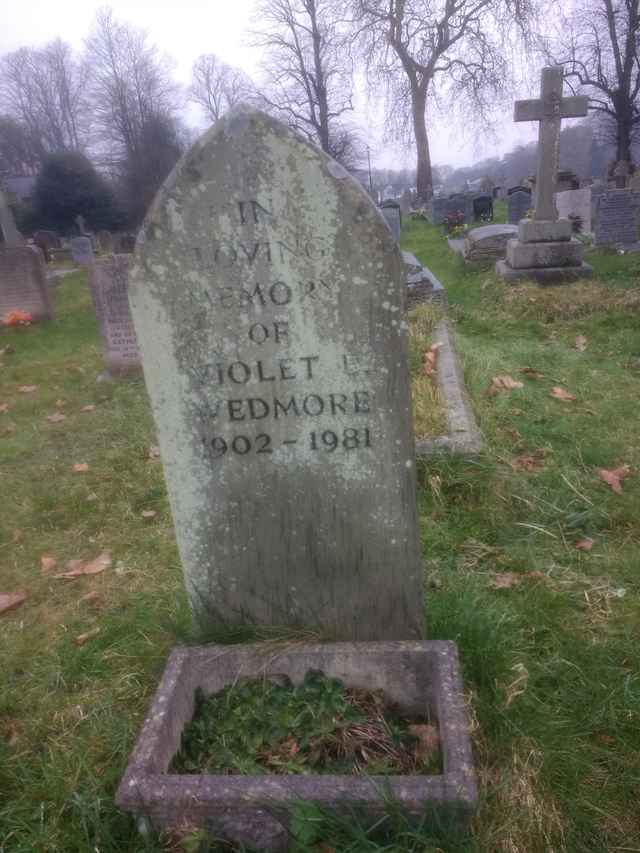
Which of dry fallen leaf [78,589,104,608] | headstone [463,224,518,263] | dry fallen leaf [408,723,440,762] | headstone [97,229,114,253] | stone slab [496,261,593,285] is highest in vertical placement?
headstone [97,229,114,253]

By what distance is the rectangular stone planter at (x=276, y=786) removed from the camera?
4.82ft

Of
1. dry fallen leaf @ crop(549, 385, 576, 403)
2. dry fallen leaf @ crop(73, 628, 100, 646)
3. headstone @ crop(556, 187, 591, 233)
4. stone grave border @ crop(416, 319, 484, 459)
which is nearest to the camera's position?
dry fallen leaf @ crop(73, 628, 100, 646)

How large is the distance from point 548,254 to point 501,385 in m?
5.05

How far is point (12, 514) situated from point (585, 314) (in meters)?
6.55

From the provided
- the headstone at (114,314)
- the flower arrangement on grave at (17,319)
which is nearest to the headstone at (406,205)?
the flower arrangement on grave at (17,319)

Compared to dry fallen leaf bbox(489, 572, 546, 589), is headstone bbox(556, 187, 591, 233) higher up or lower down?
higher up

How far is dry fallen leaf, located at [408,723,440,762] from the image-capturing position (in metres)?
1.75

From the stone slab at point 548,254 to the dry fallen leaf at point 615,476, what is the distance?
20.9ft

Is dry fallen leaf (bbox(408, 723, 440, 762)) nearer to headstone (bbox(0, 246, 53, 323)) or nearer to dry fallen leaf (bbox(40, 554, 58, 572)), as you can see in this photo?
dry fallen leaf (bbox(40, 554, 58, 572))

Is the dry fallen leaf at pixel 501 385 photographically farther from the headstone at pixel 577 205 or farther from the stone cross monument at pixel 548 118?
the headstone at pixel 577 205

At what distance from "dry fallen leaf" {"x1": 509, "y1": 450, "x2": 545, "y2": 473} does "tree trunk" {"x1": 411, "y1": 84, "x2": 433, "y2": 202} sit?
28160 millimetres

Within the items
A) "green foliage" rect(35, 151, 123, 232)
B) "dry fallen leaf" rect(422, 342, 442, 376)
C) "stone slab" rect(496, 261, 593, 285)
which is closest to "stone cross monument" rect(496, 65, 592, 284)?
"stone slab" rect(496, 261, 593, 285)

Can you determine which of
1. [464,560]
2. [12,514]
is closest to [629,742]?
[464,560]

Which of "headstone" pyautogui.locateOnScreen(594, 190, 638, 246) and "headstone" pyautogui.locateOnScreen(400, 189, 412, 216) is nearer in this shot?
"headstone" pyautogui.locateOnScreen(594, 190, 638, 246)
